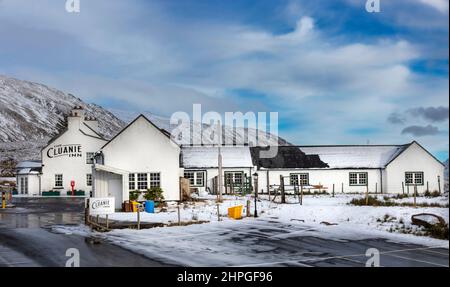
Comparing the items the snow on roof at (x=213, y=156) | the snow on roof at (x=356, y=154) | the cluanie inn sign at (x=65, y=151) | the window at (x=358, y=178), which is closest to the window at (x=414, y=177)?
the snow on roof at (x=356, y=154)

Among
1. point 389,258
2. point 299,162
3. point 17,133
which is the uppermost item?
point 17,133

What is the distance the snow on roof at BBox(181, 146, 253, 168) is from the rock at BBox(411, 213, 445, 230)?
94.2 ft

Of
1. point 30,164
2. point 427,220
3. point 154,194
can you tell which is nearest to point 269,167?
point 154,194

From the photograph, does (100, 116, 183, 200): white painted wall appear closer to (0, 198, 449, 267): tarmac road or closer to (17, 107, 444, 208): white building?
(17, 107, 444, 208): white building

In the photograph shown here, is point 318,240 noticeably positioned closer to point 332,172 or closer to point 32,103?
point 332,172

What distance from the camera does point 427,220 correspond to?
2061 cm

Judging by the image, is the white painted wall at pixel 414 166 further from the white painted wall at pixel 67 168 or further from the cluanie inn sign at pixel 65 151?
the cluanie inn sign at pixel 65 151

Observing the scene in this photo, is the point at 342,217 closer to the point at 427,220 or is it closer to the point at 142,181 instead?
the point at 427,220

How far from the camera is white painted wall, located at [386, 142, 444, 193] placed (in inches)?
1950

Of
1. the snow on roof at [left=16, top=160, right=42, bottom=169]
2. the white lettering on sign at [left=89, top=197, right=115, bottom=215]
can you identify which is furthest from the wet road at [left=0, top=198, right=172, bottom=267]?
the snow on roof at [left=16, top=160, right=42, bottom=169]

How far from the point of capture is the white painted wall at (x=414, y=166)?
49531 millimetres

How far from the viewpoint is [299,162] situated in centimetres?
5072

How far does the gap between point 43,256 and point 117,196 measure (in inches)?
768

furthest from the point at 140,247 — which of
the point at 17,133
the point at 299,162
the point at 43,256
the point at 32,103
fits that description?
the point at 32,103
